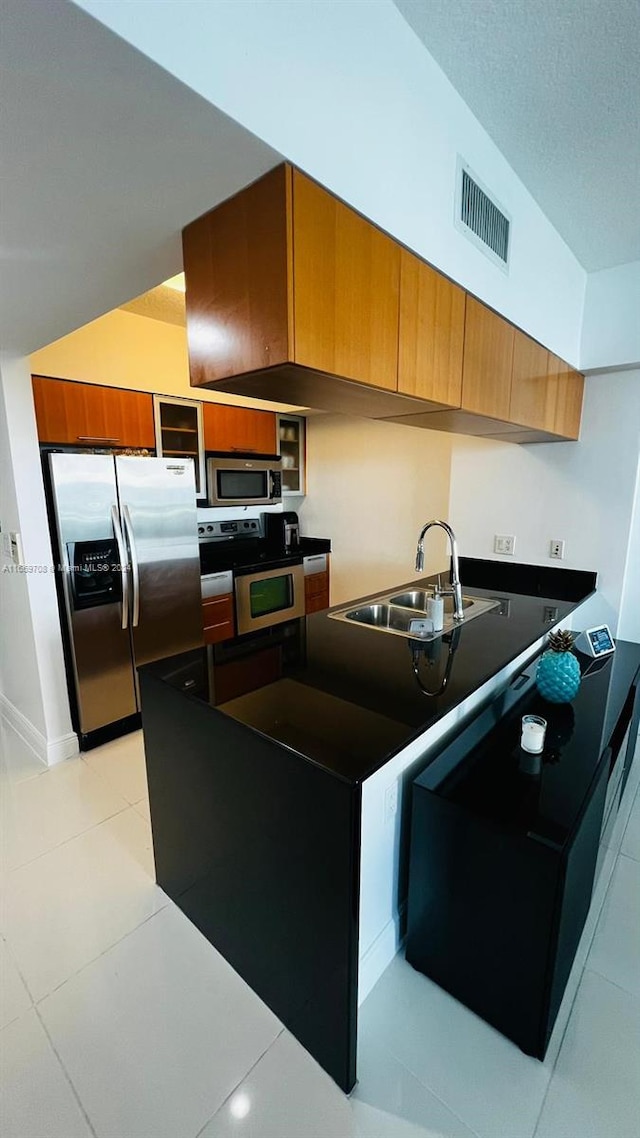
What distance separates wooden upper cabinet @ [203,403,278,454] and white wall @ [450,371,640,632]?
1670mm

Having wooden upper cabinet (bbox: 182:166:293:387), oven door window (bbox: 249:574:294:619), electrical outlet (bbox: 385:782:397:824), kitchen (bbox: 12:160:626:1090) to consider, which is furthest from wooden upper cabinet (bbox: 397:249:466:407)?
oven door window (bbox: 249:574:294:619)

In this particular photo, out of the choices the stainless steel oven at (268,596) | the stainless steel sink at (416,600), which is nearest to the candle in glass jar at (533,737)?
the stainless steel sink at (416,600)

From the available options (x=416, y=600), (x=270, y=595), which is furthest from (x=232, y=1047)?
(x=270, y=595)

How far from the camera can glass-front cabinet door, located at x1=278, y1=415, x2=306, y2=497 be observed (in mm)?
4359

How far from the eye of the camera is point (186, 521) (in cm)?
288

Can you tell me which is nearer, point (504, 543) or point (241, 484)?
point (504, 543)

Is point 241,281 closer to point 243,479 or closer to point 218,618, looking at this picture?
point 218,618

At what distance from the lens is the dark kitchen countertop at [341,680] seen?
1.13 m

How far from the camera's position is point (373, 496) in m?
4.05

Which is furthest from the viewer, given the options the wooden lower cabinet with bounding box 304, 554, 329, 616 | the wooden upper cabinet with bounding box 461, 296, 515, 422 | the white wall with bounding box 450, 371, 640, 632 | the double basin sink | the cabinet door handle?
the wooden lower cabinet with bounding box 304, 554, 329, 616

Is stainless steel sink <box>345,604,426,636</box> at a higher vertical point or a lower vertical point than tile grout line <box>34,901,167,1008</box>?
higher

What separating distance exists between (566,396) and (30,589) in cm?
297

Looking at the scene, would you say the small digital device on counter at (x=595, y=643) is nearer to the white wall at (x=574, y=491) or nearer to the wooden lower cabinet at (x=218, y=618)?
the white wall at (x=574, y=491)

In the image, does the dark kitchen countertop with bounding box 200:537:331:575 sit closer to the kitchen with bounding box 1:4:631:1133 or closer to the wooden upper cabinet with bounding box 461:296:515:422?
the kitchen with bounding box 1:4:631:1133
